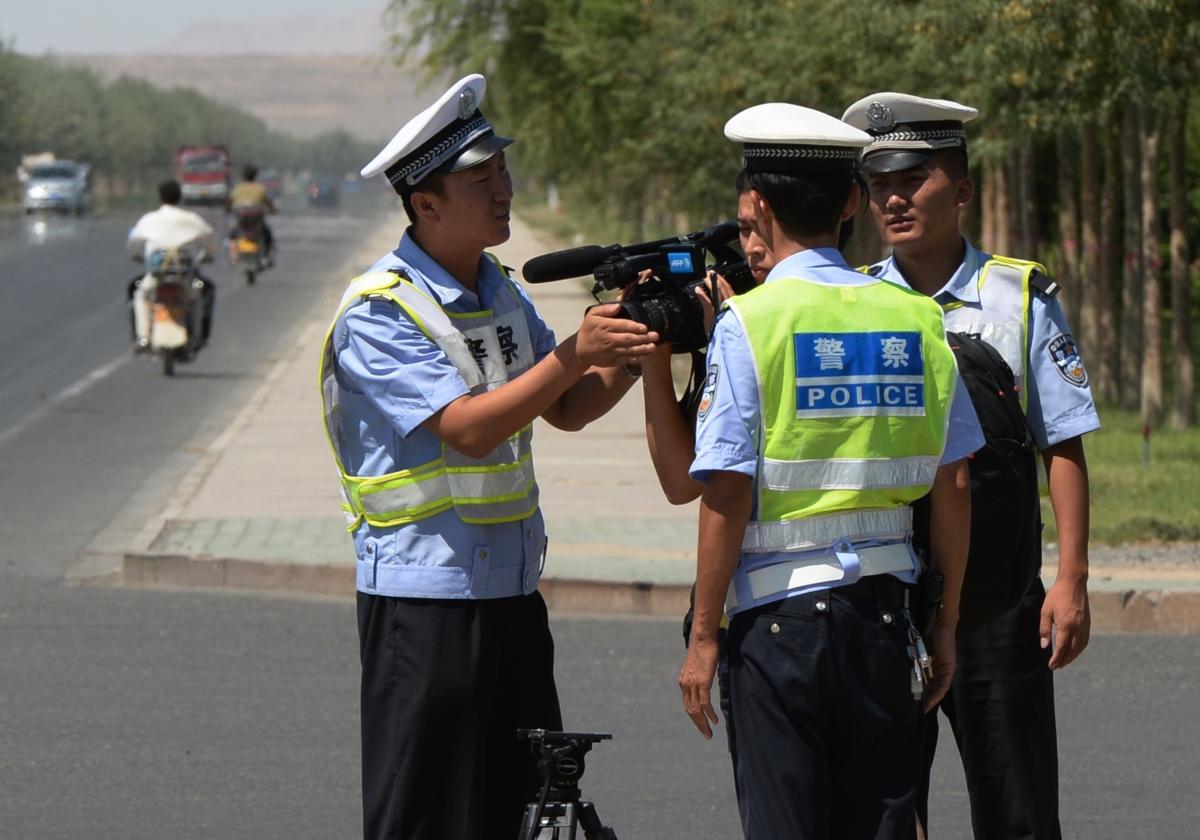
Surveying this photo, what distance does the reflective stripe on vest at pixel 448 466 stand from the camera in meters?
3.85

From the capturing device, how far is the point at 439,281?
3.94m

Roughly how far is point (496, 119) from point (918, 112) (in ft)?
91.1

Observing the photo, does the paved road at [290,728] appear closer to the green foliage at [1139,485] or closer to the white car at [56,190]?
the green foliage at [1139,485]

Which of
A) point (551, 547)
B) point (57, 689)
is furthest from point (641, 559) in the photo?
point (57, 689)

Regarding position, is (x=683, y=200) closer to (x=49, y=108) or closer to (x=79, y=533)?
(x=79, y=533)

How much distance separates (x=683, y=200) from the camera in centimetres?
2330

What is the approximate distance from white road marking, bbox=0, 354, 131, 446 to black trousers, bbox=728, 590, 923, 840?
11986 millimetres

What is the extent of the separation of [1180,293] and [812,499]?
41.4ft

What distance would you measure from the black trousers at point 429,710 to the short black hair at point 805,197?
947 mm

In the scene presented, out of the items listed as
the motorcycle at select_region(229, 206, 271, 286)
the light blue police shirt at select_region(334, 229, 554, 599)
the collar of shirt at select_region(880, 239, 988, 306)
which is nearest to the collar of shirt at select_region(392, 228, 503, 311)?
the light blue police shirt at select_region(334, 229, 554, 599)

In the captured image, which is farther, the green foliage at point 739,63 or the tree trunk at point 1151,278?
the tree trunk at point 1151,278

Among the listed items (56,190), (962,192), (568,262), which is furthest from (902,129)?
(56,190)

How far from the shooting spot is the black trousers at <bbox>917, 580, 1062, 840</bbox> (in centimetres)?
432

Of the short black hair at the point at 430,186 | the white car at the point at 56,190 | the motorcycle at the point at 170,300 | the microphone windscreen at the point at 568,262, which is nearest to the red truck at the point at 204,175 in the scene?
the white car at the point at 56,190
